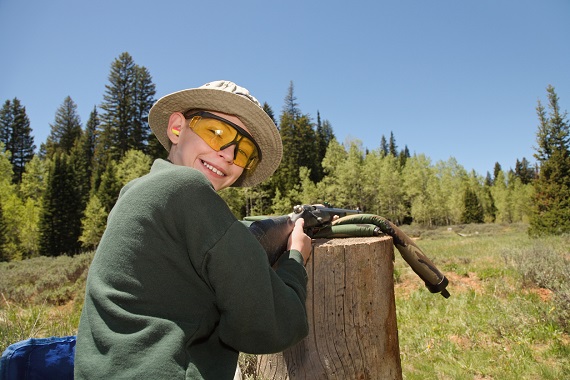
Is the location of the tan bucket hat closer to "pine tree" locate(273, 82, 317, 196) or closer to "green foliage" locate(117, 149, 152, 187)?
"green foliage" locate(117, 149, 152, 187)

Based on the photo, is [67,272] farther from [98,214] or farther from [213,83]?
[98,214]

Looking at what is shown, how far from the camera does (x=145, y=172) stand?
121 ft

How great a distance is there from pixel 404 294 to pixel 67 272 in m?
15.8

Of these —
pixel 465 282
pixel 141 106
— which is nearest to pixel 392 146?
pixel 141 106

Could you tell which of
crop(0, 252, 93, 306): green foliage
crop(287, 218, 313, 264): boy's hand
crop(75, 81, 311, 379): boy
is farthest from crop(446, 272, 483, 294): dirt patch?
crop(0, 252, 93, 306): green foliage

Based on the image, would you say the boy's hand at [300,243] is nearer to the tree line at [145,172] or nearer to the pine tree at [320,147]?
the tree line at [145,172]

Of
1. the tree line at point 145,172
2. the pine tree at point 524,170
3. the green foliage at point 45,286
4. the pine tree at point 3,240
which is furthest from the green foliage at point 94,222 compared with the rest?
the pine tree at point 524,170

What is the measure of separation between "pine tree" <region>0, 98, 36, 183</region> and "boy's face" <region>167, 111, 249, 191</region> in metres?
66.9

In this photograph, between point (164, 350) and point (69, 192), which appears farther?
point (69, 192)

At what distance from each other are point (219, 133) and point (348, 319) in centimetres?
156

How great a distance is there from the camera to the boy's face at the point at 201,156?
5.21 ft

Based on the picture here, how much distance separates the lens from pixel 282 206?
4681 centimetres

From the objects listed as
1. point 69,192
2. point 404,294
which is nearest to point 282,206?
point 69,192

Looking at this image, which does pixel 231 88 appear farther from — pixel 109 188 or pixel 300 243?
pixel 109 188
